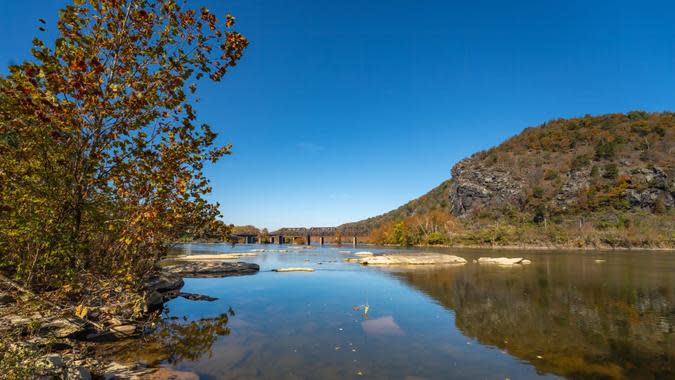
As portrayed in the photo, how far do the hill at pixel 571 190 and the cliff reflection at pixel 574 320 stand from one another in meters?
71.7

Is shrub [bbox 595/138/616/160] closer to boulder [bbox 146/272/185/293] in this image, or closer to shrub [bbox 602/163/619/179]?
shrub [bbox 602/163/619/179]

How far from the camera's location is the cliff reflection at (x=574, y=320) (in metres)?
10.1

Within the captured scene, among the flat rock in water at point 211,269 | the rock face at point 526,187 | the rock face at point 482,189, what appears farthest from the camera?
the rock face at point 482,189

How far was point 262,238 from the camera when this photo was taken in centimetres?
17062

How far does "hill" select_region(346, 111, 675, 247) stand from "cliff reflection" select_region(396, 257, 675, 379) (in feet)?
235

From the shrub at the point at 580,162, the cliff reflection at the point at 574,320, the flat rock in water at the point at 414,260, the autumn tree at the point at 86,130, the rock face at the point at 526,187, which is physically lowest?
the flat rock in water at the point at 414,260

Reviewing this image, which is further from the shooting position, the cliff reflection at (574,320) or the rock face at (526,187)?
the rock face at (526,187)

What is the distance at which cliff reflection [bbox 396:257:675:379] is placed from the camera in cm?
1009

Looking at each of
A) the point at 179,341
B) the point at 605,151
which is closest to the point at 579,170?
the point at 605,151

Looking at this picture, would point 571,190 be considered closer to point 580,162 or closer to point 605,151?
point 580,162

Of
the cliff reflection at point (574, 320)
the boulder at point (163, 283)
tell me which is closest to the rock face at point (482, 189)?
the cliff reflection at point (574, 320)

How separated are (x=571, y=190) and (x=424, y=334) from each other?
143138mm

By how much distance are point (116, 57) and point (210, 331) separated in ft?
37.2

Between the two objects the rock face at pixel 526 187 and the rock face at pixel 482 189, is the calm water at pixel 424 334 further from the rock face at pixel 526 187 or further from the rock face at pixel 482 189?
the rock face at pixel 482 189
